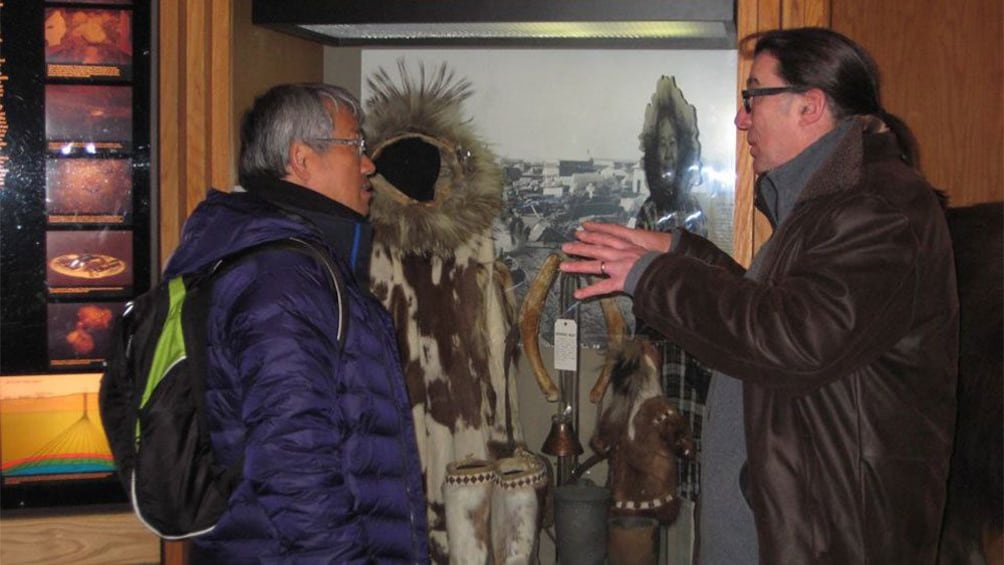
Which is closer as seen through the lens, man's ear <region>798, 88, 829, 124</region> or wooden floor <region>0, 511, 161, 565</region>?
man's ear <region>798, 88, 829, 124</region>

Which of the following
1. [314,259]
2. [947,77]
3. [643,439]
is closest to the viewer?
[314,259]

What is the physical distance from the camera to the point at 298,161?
192cm

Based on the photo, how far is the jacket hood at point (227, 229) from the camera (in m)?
1.70

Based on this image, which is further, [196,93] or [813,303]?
[196,93]

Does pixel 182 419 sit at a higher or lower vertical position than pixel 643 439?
higher

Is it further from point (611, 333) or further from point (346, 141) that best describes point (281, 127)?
point (611, 333)

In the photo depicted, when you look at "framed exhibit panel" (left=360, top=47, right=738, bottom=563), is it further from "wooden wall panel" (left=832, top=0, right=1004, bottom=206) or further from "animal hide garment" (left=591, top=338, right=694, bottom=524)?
"wooden wall panel" (left=832, top=0, right=1004, bottom=206)

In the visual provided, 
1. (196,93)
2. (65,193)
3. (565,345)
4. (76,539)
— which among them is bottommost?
(76,539)

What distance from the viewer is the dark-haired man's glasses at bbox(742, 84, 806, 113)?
6.09 feet

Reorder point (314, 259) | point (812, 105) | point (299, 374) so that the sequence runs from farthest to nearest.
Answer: point (812, 105), point (314, 259), point (299, 374)

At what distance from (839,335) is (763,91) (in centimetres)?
49

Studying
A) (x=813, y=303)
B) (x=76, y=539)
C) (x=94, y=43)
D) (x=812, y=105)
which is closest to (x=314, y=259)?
(x=813, y=303)

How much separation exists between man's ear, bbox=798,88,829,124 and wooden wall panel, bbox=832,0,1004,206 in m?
0.81

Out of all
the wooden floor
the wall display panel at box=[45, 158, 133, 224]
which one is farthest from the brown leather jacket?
the wooden floor
